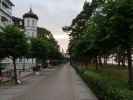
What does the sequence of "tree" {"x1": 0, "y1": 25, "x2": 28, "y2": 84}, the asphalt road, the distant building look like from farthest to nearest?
the distant building < "tree" {"x1": 0, "y1": 25, "x2": 28, "y2": 84} < the asphalt road

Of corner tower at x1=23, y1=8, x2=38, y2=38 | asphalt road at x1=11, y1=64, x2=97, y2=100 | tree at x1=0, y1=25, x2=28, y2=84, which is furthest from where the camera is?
corner tower at x1=23, y1=8, x2=38, y2=38

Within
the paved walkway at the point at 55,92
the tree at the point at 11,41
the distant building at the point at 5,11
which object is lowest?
the paved walkway at the point at 55,92

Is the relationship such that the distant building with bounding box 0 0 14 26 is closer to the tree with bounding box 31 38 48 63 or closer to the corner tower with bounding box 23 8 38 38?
the tree with bounding box 31 38 48 63


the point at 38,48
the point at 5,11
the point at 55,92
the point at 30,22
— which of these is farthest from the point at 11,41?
the point at 30,22

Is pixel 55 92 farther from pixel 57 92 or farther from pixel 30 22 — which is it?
pixel 30 22

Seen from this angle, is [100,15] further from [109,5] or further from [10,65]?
[10,65]

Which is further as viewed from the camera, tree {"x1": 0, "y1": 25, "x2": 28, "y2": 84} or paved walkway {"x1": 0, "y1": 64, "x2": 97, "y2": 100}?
tree {"x1": 0, "y1": 25, "x2": 28, "y2": 84}

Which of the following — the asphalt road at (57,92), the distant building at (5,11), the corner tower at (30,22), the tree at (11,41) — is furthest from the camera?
the corner tower at (30,22)

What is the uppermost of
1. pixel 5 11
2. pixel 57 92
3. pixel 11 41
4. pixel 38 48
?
pixel 5 11

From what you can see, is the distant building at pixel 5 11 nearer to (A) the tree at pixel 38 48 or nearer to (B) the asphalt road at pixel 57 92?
(A) the tree at pixel 38 48

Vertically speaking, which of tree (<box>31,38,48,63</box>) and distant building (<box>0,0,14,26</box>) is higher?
distant building (<box>0,0,14,26</box>)

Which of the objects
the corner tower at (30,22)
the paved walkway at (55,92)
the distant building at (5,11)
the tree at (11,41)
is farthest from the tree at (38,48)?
the paved walkway at (55,92)

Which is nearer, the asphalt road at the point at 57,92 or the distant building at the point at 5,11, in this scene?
the asphalt road at the point at 57,92

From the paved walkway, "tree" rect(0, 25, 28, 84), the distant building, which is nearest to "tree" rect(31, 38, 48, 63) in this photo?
the distant building
